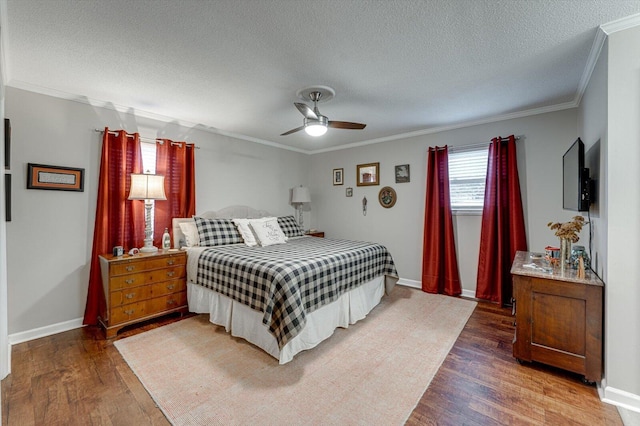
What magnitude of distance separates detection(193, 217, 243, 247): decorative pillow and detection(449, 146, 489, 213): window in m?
3.12

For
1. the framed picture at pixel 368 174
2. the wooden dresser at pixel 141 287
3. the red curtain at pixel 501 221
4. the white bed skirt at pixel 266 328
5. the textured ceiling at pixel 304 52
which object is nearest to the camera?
the textured ceiling at pixel 304 52

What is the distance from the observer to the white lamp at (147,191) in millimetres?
3066

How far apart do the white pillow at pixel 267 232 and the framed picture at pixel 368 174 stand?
5.96ft

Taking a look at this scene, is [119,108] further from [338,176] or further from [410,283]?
[410,283]

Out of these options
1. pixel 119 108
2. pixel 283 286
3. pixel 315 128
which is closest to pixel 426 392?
pixel 283 286

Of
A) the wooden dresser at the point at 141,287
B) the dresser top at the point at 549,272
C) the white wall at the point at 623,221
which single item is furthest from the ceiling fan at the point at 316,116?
the wooden dresser at the point at 141,287

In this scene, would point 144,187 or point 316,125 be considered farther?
point 144,187

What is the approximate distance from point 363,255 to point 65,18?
3.07m

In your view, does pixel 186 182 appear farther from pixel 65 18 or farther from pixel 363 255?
pixel 363 255

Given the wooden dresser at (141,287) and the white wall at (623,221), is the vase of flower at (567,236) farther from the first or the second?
the wooden dresser at (141,287)

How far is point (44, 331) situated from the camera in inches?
109

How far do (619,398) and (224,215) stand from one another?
4379 millimetres

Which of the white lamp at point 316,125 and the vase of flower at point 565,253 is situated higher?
the white lamp at point 316,125

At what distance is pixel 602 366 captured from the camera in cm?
193
